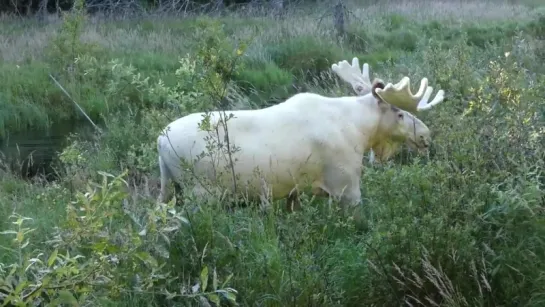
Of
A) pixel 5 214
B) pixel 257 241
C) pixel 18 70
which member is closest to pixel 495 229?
pixel 257 241

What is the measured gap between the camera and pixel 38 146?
40.7 feet

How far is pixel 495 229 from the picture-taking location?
456 centimetres

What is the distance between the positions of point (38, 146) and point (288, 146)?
7412 mm

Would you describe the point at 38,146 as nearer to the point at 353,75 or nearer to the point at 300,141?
the point at 353,75

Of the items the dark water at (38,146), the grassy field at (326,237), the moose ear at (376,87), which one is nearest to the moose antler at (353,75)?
the moose ear at (376,87)

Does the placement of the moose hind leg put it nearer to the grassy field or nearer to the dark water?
the grassy field

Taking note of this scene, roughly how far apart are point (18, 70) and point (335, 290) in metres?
13.0

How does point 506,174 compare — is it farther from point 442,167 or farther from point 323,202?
point 323,202

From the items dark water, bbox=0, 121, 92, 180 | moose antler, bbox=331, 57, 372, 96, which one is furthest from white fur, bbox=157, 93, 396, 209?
dark water, bbox=0, 121, 92, 180

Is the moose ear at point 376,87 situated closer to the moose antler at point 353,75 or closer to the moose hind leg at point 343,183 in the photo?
the moose antler at point 353,75

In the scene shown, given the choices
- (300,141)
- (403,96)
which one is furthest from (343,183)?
(403,96)

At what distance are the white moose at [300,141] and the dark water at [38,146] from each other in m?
4.40

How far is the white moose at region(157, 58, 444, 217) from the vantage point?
5.66 meters

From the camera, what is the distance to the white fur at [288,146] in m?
5.69
